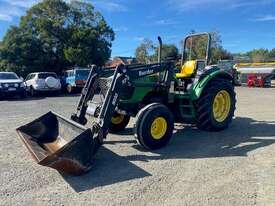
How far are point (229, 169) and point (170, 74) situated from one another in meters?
3.08

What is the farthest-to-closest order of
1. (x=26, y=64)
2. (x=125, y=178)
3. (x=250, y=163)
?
(x=26, y=64) → (x=250, y=163) → (x=125, y=178)

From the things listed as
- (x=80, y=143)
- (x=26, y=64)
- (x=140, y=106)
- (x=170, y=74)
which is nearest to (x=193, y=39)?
(x=170, y=74)

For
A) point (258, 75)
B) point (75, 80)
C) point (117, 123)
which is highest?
point (258, 75)

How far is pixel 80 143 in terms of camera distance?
5.55 metres

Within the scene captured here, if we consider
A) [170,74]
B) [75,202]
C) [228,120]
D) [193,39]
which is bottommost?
[75,202]

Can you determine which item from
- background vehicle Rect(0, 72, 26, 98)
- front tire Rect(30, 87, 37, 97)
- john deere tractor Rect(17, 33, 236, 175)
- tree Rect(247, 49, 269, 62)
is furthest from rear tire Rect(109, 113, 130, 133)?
tree Rect(247, 49, 269, 62)

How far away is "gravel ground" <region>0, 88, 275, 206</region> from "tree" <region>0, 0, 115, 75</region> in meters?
23.8

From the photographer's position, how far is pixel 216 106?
9.10m

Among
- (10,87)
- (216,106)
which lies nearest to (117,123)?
(216,106)

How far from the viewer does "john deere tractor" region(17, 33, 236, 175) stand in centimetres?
580

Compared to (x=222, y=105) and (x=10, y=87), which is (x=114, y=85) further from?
(x=10, y=87)

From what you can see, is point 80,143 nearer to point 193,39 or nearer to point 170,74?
point 170,74

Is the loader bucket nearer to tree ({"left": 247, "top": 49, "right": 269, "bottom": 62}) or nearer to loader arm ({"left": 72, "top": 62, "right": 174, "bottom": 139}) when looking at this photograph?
loader arm ({"left": 72, "top": 62, "right": 174, "bottom": 139})

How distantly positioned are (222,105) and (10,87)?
49.1ft
